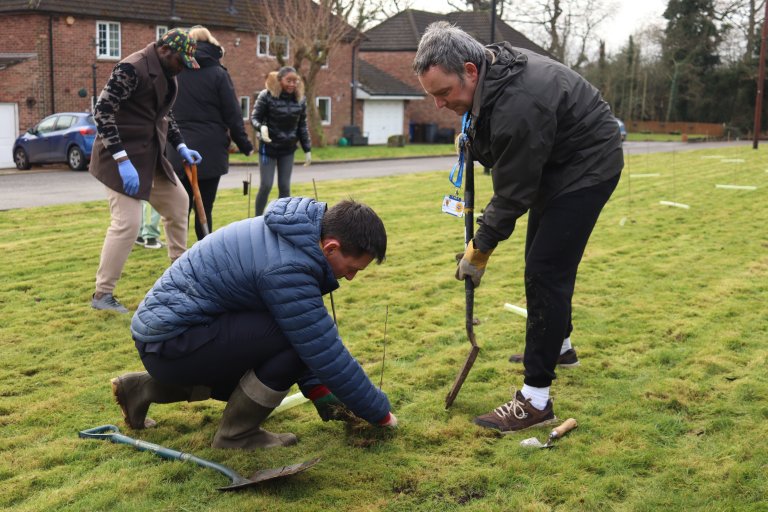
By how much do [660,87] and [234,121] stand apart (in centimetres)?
5756

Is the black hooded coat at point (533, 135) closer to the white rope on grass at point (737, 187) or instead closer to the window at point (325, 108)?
the white rope on grass at point (737, 187)

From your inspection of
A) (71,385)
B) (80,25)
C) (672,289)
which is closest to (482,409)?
(71,385)

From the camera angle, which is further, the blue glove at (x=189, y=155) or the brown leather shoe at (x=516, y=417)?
the blue glove at (x=189, y=155)

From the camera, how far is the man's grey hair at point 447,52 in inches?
140

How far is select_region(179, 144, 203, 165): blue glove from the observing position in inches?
264

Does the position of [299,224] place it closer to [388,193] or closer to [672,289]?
[672,289]

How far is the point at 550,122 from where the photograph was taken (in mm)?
3596

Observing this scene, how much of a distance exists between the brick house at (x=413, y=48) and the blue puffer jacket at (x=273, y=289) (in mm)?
40850

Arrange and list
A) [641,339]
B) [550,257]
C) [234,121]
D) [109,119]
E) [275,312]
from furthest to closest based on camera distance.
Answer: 1. [234,121]
2. [109,119]
3. [641,339]
4. [550,257]
5. [275,312]

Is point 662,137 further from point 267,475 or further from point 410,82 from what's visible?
point 267,475

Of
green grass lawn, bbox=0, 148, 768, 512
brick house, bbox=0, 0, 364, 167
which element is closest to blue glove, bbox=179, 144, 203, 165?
green grass lawn, bbox=0, 148, 768, 512

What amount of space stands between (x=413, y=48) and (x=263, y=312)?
4411 cm

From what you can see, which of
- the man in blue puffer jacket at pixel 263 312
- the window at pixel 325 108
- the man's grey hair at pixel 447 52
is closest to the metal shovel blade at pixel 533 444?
the man in blue puffer jacket at pixel 263 312

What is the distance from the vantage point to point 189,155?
672 centimetres
